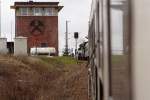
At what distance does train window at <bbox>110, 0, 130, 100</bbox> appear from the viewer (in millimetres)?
3424

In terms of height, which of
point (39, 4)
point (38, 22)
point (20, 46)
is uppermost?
A: point (39, 4)

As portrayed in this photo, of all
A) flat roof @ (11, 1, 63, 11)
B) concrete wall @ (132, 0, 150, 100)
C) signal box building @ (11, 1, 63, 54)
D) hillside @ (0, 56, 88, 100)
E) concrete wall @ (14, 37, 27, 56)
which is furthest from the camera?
flat roof @ (11, 1, 63, 11)

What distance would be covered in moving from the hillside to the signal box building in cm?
5242

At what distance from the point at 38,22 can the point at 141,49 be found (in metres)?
92.4

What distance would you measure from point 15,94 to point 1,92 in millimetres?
719

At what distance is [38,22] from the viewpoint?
95.1 metres

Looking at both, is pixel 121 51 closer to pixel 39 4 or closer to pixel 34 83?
pixel 34 83

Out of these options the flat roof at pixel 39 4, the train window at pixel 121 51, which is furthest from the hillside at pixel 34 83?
the flat roof at pixel 39 4

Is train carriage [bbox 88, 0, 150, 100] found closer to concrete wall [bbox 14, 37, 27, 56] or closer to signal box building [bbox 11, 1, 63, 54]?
concrete wall [bbox 14, 37, 27, 56]

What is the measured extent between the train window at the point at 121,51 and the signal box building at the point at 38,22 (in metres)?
86.6

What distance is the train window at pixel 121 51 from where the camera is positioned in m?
3.42

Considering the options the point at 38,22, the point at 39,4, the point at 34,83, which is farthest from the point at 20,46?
the point at 39,4

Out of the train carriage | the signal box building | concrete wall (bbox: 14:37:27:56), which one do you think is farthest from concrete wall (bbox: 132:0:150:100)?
the signal box building

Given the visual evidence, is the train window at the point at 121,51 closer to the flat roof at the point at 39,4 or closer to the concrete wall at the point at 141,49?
the concrete wall at the point at 141,49
